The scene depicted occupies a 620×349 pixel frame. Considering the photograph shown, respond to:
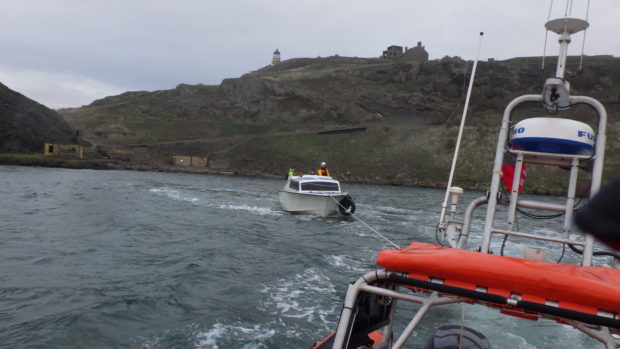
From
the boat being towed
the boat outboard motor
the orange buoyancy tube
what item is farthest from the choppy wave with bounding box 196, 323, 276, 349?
the orange buoyancy tube

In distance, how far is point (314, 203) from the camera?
81.4ft

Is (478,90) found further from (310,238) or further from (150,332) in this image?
(150,332)

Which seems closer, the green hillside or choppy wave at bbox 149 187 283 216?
choppy wave at bbox 149 187 283 216

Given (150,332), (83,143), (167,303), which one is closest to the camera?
(150,332)

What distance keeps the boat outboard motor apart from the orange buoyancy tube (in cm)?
139

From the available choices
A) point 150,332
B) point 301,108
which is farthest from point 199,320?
point 301,108

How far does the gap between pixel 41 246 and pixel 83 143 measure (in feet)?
224

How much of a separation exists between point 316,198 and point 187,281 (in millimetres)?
13798

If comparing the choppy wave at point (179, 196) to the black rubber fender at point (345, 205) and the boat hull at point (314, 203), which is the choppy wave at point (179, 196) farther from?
the black rubber fender at point (345, 205)

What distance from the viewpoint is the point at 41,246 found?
14281 mm

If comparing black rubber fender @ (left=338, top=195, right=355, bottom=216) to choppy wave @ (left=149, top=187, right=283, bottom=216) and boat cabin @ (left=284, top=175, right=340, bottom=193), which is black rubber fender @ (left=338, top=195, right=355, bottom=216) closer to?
boat cabin @ (left=284, top=175, right=340, bottom=193)

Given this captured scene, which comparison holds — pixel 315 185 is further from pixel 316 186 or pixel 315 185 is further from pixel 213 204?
pixel 213 204

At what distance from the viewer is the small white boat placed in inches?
971

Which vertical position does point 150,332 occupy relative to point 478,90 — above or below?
below
